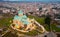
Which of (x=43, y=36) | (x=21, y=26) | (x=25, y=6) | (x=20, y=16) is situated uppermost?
(x=25, y=6)

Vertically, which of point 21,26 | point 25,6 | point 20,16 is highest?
point 25,6

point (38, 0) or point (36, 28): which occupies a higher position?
point (38, 0)

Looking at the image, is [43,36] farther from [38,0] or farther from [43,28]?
[38,0]

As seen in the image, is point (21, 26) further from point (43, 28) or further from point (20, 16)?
point (43, 28)

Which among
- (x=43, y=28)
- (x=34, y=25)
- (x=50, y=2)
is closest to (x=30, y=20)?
(x=34, y=25)

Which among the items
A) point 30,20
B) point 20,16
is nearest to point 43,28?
point 30,20

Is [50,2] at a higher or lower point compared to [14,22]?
higher

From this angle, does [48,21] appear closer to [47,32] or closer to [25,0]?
[47,32]
